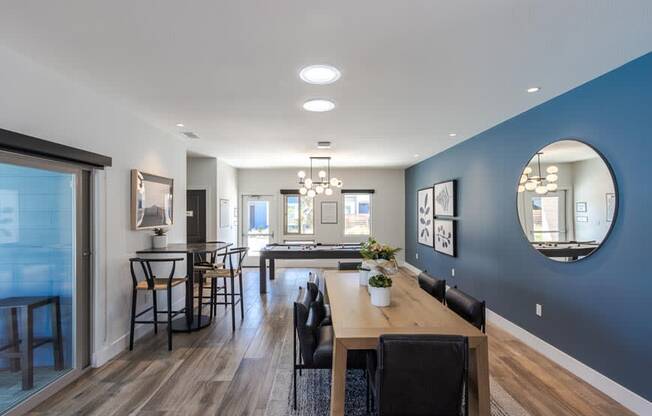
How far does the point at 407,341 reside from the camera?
1.74 m

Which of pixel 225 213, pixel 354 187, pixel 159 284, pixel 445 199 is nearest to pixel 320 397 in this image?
pixel 159 284

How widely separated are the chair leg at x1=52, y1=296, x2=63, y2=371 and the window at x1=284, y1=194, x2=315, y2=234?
594 cm

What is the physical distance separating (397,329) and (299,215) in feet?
22.0

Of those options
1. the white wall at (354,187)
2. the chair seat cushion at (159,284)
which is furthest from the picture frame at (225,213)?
the chair seat cushion at (159,284)

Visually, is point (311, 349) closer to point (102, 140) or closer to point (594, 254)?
point (594, 254)

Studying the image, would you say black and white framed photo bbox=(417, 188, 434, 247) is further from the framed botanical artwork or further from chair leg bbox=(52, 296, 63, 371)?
chair leg bbox=(52, 296, 63, 371)

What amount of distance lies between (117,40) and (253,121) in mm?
1926

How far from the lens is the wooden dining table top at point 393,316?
2043 mm

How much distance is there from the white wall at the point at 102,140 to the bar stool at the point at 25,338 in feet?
1.38

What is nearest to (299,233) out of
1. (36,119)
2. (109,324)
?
(109,324)

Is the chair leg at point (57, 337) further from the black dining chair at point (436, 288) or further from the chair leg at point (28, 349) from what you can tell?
the black dining chair at point (436, 288)

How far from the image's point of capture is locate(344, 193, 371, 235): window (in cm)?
870

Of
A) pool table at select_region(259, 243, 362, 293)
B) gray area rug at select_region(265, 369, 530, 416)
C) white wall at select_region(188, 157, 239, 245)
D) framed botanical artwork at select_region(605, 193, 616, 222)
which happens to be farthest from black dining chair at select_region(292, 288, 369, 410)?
white wall at select_region(188, 157, 239, 245)

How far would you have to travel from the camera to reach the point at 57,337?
282 centimetres
